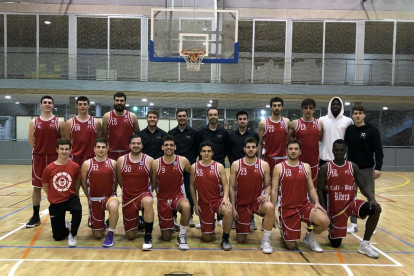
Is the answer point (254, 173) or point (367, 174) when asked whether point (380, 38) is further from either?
point (254, 173)

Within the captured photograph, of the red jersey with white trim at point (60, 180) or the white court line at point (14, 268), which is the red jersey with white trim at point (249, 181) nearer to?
the red jersey with white trim at point (60, 180)

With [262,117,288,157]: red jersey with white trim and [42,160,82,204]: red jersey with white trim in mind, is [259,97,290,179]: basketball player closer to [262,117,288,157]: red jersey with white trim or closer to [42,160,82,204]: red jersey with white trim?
[262,117,288,157]: red jersey with white trim

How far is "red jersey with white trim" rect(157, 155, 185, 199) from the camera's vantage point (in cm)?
489

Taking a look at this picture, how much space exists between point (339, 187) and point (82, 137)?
3875 mm

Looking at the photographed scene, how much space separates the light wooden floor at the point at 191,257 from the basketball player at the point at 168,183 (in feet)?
1.00

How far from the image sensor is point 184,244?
4547mm

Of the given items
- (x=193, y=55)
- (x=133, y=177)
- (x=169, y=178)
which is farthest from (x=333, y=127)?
(x=193, y=55)

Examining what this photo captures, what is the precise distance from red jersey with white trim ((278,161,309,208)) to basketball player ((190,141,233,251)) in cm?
77

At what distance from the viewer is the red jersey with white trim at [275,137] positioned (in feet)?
18.1

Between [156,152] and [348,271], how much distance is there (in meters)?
3.24

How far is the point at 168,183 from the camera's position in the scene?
491 cm

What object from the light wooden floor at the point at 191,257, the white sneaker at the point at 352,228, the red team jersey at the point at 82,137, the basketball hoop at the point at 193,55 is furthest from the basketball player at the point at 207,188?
the basketball hoop at the point at 193,55

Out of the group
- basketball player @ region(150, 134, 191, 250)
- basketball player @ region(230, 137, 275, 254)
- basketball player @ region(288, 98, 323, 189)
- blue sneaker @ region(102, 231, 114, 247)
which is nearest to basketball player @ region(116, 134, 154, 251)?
basketball player @ region(150, 134, 191, 250)

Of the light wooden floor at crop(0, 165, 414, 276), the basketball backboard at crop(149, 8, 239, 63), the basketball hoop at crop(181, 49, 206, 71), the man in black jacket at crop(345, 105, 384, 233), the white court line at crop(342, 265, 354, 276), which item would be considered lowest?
the light wooden floor at crop(0, 165, 414, 276)
